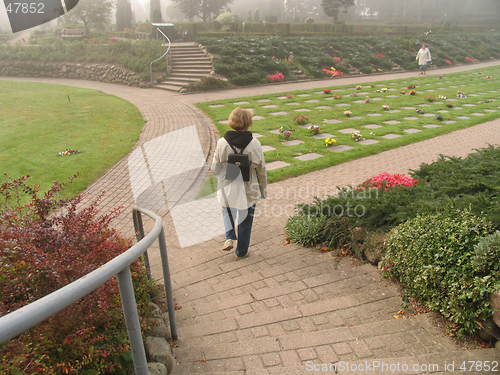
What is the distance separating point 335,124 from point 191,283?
27.4 feet

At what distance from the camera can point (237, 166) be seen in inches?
160

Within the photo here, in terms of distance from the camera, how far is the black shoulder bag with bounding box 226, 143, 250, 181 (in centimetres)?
401

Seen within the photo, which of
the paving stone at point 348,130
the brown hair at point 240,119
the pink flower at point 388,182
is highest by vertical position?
the brown hair at point 240,119

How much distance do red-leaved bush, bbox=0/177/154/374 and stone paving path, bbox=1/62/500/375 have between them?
669mm

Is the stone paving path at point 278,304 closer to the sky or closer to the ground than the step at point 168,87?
closer to the ground

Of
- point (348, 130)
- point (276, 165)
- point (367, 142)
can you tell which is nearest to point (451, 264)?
point (276, 165)

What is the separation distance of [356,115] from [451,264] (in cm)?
1020

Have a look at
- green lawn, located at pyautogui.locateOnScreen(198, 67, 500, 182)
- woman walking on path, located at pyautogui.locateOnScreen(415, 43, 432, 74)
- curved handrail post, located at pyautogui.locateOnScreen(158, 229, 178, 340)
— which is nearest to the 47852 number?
green lawn, located at pyautogui.locateOnScreen(198, 67, 500, 182)

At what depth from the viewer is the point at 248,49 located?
2027 centimetres

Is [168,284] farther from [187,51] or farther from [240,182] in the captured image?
[187,51]

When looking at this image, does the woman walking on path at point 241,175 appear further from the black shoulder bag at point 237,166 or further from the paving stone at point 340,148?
the paving stone at point 340,148

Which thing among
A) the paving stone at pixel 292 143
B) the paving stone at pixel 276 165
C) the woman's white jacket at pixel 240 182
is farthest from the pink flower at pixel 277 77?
the woman's white jacket at pixel 240 182

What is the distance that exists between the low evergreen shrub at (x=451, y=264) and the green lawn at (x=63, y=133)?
5.66 metres

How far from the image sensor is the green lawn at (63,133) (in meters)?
7.43
